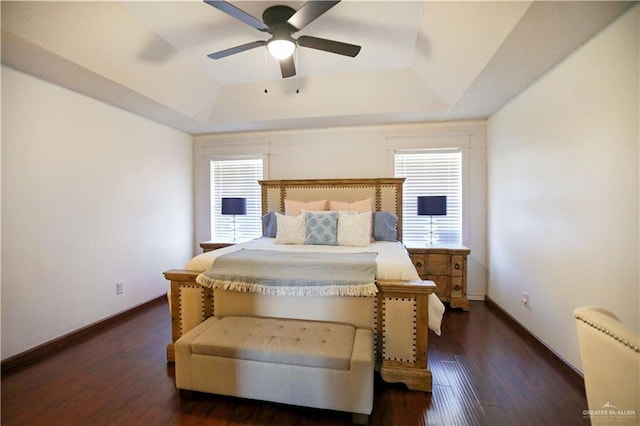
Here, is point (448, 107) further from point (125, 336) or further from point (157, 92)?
point (125, 336)

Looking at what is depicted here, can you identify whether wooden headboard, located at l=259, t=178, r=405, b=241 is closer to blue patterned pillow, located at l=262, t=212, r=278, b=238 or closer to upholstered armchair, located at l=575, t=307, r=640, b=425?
blue patterned pillow, located at l=262, t=212, r=278, b=238

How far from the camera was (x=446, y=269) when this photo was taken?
3.44 meters

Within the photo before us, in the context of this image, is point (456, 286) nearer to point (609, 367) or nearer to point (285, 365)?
point (285, 365)

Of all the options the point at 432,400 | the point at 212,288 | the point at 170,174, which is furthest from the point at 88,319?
the point at 432,400

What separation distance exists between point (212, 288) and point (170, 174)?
255cm

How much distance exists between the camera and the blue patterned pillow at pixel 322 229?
3.06 m

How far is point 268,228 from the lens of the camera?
3.71 meters

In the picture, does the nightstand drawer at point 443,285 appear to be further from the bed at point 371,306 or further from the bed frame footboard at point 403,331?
the bed frame footboard at point 403,331

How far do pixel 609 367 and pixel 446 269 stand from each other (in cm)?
279

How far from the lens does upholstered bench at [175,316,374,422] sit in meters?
1.55

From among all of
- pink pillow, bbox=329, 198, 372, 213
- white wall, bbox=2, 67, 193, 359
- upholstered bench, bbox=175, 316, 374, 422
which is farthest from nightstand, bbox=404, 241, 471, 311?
white wall, bbox=2, 67, 193, 359

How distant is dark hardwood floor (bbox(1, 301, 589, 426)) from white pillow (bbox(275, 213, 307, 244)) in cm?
155

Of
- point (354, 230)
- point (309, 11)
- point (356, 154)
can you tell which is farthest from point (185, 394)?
point (356, 154)

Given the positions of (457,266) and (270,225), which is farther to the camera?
(270,225)
